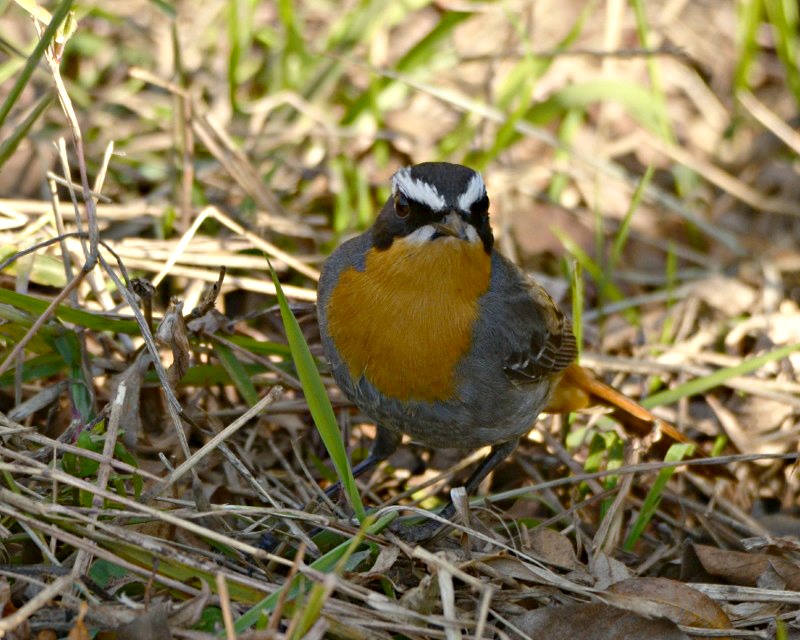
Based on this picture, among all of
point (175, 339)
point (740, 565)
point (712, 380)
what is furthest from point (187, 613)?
point (712, 380)

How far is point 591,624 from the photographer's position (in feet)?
11.8

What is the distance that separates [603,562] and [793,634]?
2.46 feet

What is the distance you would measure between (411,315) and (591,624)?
1.39 meters

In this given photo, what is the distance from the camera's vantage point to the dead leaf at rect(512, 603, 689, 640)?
141 inches

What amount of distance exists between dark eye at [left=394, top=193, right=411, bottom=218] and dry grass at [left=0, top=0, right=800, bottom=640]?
0.84 meters

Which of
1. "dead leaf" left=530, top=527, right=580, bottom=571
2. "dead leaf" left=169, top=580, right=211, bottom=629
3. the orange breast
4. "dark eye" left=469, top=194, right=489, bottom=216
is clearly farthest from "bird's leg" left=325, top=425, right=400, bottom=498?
"dead leaf" left=169, top=580, right=211, bottom=629

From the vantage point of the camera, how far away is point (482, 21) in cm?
815

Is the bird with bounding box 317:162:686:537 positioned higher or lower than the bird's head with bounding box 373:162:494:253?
lower

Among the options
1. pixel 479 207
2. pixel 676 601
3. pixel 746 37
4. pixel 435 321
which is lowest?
pixel 676 601

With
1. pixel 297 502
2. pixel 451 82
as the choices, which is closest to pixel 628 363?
pixel 297 502

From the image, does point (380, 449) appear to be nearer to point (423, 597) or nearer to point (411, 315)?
point (411, 315)

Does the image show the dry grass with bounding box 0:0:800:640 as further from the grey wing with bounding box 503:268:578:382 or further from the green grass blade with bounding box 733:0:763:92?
the grey wing with bounding box 503:268:578:382

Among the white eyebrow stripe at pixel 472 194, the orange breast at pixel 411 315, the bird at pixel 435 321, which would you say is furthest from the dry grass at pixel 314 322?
the white eyebrow stripe at pixel 472 194

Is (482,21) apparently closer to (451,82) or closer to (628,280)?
(451,82)
